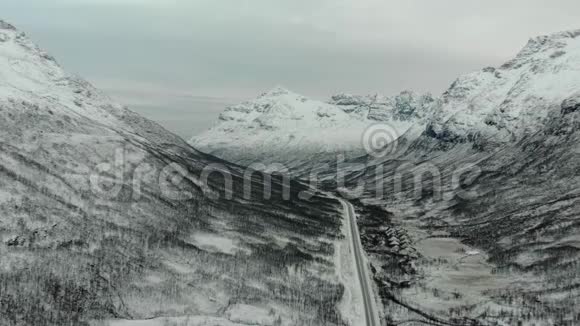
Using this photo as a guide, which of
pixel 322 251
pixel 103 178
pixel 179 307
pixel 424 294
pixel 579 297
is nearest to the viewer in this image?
pixel 179 307

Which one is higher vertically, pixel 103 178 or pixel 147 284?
pixel 103 178

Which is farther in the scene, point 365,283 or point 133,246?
point 133,246

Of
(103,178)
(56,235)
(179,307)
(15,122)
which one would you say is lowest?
(179,307)

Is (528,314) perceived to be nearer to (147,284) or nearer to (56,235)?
(147,284)

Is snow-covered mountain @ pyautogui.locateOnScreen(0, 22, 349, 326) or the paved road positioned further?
the paved road

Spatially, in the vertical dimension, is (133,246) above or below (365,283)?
above

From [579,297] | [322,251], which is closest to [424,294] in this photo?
[579,297]

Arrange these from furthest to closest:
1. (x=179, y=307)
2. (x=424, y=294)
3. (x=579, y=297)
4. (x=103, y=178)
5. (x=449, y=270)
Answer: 1. (x=103, y=178)
2. (x=449, y=270)
3. (x=424, y=294)
4. (x=579, y=297)
5. (x=179, y=307)

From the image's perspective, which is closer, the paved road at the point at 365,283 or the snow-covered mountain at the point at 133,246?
the snow-covered mountain at the point at 133,246
